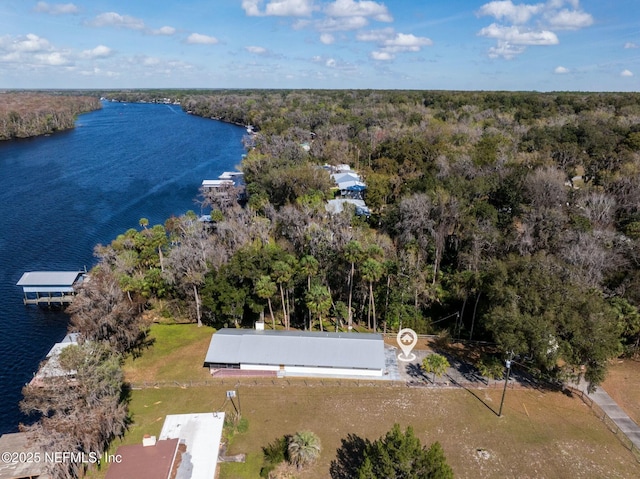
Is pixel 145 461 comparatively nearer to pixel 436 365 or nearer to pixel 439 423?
pixel 439 423

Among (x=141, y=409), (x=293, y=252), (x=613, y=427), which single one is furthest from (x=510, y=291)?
(x=141, y=409)

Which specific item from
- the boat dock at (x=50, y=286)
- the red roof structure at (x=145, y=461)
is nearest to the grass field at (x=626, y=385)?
the red roof structure at (x=145, y=461)

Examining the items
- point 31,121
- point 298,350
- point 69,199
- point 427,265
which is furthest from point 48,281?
point 31,121

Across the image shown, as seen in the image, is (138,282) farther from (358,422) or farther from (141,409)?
(358,422)

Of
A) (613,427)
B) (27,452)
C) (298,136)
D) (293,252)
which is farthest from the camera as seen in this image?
(298,136)

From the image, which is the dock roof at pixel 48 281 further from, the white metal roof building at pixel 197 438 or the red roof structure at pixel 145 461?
the red roof structure at pixel 145 461

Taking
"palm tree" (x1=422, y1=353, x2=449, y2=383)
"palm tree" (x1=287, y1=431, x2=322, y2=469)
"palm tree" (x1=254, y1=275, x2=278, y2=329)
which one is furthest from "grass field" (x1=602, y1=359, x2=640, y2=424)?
"palm tree" (x1=254, y1=275, x2=278, y2=329)

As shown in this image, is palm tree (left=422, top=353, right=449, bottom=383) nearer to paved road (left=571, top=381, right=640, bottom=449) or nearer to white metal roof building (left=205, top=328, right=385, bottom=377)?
white metal roof building (left=205, top=328, right=385, bottom=377)

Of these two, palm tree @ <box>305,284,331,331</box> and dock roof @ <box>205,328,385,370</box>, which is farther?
palm tree @ <box>305,284,331,331</box>
